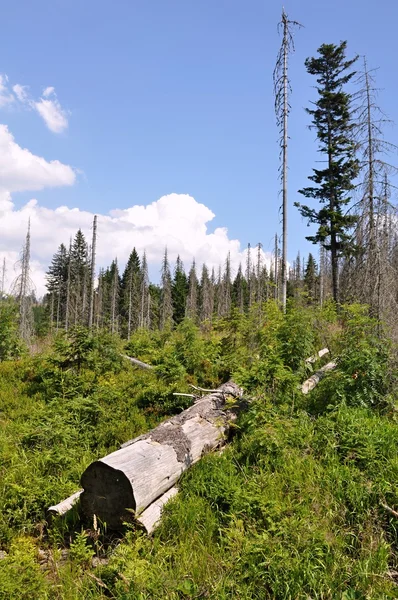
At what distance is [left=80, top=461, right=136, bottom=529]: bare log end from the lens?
159 inches

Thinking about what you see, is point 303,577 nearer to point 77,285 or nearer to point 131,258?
point 77,285

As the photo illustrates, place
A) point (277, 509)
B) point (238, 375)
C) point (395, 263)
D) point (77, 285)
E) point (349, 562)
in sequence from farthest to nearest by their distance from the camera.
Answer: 1. point (77, 285)
2. point (395, 263)
3. point (238, 375)
4. point (277, 509)
5. point (349, 562)

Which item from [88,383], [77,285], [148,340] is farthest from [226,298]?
[88,383]

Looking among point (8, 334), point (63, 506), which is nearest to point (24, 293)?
point (8, 334)

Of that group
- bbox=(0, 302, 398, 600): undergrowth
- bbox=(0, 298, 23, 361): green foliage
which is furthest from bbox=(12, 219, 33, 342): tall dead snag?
bbox=(0, 302, 398, 600): undergrowth

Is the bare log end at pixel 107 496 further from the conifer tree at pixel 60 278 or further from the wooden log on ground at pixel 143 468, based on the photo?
the conifer tree at pixel 60 278

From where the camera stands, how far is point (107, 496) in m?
4.15

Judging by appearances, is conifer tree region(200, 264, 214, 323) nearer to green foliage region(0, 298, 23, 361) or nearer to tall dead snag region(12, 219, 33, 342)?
tall dead snag region(12, 219, 33, 342)

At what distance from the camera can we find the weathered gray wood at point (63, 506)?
4426 mm

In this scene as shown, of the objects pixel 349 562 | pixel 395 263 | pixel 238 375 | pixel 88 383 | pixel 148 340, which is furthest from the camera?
pixel 148 340

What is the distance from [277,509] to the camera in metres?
3.76

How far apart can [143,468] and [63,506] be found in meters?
1.18

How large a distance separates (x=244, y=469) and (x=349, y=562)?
5.22 feet

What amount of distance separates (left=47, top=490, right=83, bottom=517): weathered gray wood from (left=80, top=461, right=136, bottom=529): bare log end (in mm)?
320
